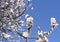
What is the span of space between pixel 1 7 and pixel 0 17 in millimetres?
377

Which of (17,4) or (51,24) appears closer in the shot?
(51,24)

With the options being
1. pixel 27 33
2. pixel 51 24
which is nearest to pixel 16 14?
pixel 51 24

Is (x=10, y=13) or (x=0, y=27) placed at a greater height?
(x=10, y=13)

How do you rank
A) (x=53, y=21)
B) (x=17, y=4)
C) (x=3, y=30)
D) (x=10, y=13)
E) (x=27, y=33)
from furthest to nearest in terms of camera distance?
(x=17, y=4) → (x=10, y=13) → (x=3, y=30) → (x=53, y=21) → (x=27, y=33)

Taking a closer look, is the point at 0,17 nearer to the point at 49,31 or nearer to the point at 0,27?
the point at 0,27

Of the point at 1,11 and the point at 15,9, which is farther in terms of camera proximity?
the point at 15,9

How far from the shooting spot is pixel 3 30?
913 cm

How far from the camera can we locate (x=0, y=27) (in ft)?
30.3

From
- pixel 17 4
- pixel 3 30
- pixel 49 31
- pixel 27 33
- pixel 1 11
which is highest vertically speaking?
pixel 17 4

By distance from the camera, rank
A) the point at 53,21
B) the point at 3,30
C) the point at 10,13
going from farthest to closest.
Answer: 1. the point at 10,13
2. the point at 3,30
3. the point at 53,21

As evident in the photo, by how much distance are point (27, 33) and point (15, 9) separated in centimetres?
567

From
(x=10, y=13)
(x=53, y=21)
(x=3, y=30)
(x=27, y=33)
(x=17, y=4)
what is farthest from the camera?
(x=17, y=4)

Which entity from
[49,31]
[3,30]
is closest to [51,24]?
[49,31]

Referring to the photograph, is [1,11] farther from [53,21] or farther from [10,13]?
[53,21]
